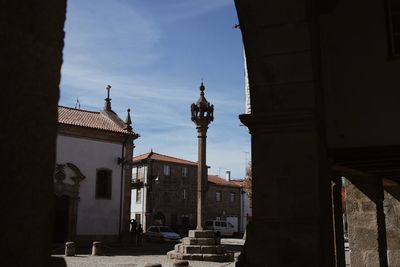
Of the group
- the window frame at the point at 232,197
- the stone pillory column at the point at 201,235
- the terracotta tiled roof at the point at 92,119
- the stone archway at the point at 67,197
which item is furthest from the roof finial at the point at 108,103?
the window frame at the point at 232,197

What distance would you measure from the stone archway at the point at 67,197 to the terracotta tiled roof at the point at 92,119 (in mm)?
2402

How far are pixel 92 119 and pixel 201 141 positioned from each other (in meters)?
10.5

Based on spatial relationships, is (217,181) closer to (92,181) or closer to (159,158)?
(159,158)

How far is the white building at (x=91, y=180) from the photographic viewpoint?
22.6m

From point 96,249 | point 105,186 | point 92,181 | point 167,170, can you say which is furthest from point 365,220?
point 167,170

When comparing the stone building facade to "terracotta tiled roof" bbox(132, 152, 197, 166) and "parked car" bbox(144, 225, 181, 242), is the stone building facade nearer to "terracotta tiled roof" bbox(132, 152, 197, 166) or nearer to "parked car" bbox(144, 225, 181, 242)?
"terracotta tiled roof" bbox(132, 152, 197, 166)

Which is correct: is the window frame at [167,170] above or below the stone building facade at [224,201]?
above

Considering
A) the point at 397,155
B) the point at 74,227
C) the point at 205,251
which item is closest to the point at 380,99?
the point at 397,155

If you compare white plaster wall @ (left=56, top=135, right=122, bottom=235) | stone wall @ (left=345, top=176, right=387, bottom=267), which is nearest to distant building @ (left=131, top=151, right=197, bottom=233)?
white plaster wall @ (left=56, top=135, right=122, bottom=235)

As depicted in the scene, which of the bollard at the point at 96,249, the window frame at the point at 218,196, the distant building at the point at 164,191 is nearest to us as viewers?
the bollard at the point at 96,249

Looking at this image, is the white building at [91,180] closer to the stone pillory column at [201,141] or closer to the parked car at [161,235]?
the parked car at [161,235]

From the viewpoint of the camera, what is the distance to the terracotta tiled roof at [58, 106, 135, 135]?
78.2ft

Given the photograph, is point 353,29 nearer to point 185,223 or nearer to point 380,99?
point 380,99

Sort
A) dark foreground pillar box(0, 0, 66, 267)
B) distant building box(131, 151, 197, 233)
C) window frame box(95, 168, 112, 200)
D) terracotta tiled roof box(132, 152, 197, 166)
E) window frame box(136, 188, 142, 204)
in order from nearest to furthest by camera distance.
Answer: dark foreground pillar box(0, 0, 66, 267) < window frame box(95, 168, 112, 200) < distant building box(131, 151, 197, 233) < window frame box(136, 188, 142, 204) < terracotta tiled roof box(132, 152, 197, 166)
